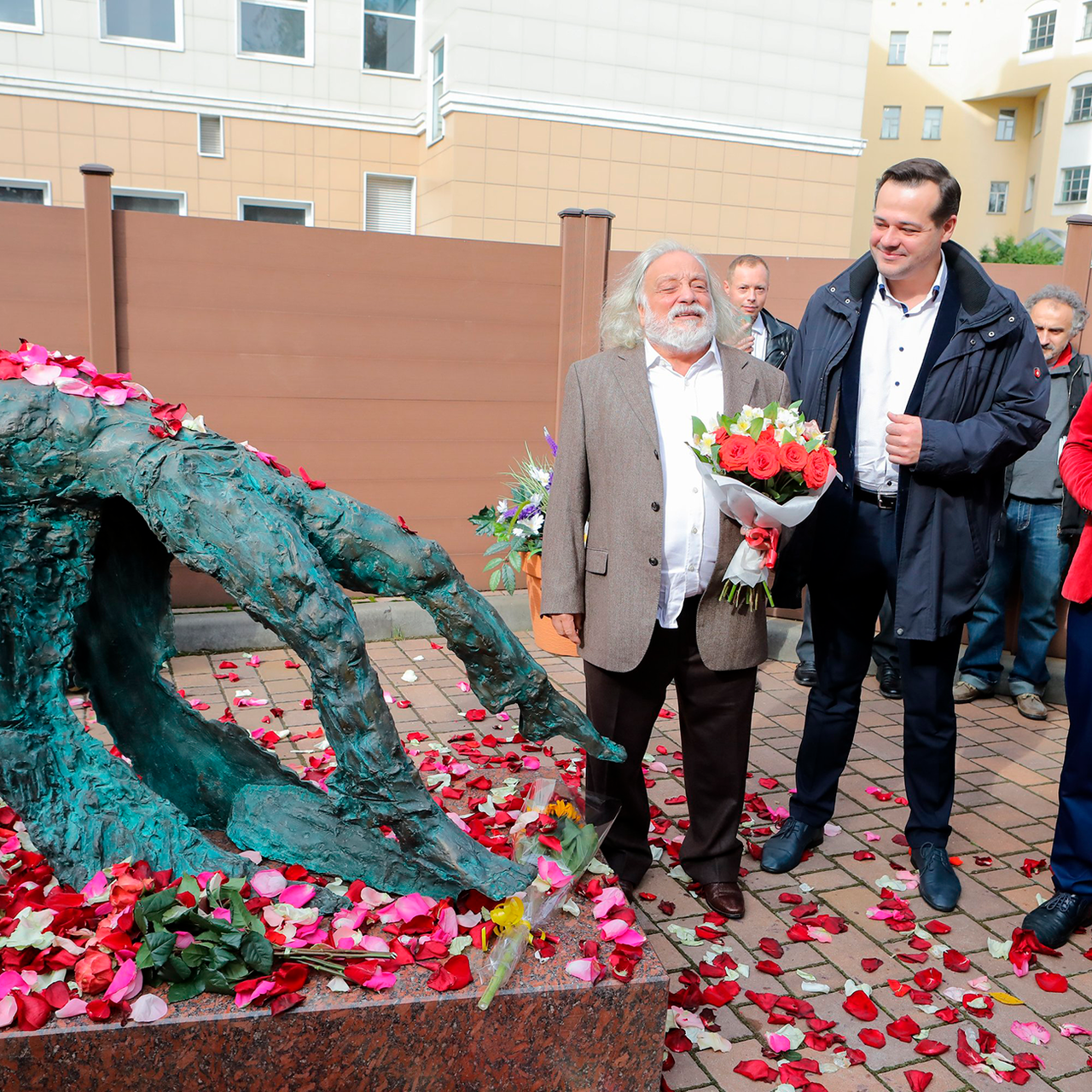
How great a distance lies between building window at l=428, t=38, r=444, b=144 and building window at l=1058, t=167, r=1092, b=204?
81.9 feet

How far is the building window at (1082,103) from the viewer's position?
3152cm

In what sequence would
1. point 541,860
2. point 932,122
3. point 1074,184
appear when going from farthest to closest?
point 932,122, point 1074,184, point 541,860

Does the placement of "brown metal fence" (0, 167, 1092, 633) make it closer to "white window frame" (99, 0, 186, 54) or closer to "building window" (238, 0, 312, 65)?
"white window frame" (99, 0, 186, 54)

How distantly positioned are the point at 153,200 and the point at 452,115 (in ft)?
13.9

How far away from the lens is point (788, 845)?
12.1 ft

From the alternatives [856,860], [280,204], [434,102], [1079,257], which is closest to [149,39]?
[280,204]

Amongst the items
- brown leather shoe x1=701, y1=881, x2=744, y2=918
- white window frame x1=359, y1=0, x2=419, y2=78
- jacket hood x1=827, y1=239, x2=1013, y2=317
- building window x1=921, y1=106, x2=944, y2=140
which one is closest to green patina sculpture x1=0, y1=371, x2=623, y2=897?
brown leather shoe x1=701, y1=881, x2=744, y2=918

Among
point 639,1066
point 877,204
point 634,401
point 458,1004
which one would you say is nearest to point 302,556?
point 458,1004

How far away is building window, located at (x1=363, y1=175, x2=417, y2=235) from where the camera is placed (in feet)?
49.9

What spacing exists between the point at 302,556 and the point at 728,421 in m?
1.28

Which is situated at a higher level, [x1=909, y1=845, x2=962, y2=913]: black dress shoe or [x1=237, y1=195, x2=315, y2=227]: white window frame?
[x1=237, y1=195, x2=315, y2=227]: white window frame

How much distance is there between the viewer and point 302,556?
2213 millimetres

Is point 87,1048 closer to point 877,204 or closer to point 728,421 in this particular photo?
point 728,421

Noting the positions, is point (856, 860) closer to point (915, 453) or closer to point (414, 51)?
point (915, 453)
